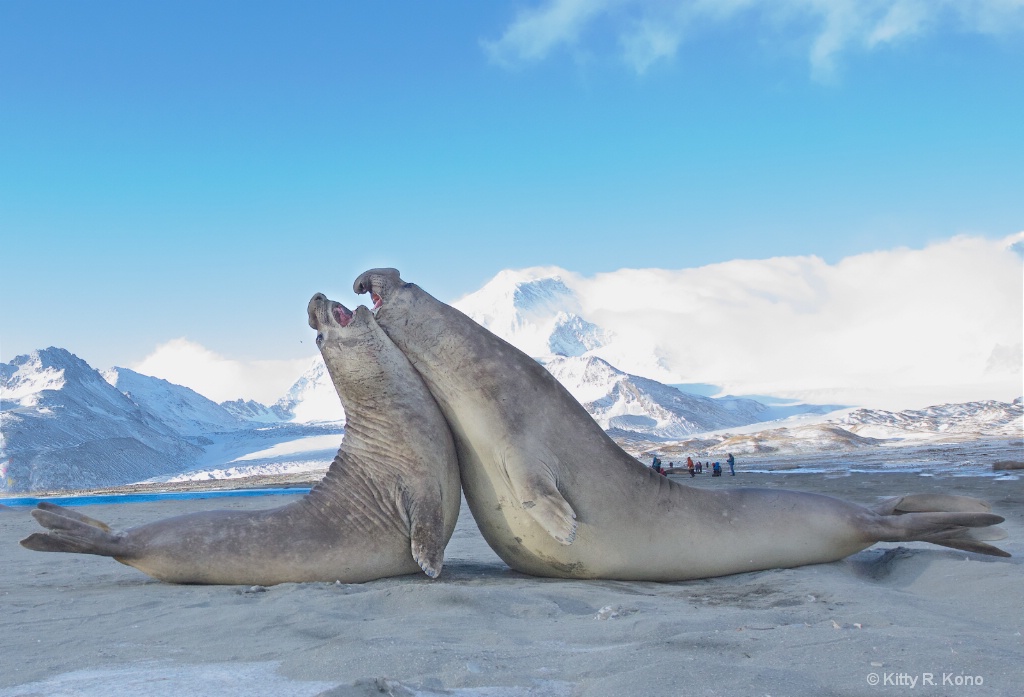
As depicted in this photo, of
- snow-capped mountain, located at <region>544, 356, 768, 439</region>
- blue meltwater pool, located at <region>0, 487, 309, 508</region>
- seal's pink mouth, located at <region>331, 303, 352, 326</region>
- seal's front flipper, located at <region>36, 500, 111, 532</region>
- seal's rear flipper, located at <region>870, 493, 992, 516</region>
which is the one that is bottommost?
seal's rear flipper, located at <region>870, 493, 992, 516</region>

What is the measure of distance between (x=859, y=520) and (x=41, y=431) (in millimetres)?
97479

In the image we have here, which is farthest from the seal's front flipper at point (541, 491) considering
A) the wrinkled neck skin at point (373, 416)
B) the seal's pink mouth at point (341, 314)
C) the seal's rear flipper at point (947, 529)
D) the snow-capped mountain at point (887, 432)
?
the snow-capped mountain at point (887, 432)

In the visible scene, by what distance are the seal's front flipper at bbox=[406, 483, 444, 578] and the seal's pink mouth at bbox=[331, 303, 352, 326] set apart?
147cm

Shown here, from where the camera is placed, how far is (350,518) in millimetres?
6660

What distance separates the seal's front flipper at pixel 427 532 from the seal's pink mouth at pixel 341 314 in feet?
4.83

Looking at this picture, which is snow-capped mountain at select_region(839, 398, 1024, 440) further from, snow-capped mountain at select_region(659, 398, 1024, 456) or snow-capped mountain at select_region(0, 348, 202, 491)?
snow-capped mountain at select_region(0, 348, 202, 491)

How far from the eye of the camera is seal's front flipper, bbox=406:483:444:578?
20.3 feet

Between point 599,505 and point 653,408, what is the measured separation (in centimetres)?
14042

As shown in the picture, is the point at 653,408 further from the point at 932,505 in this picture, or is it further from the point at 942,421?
A: the point at 932,505

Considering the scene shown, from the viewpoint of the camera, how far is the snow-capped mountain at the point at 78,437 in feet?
257

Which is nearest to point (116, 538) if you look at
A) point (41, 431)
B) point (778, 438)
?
point (778, 438)


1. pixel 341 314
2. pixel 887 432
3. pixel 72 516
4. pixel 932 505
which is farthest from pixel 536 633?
pixel 887 432

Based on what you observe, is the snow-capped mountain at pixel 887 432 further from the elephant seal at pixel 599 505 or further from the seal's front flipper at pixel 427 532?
the seal's front flipper at pixel 427 532

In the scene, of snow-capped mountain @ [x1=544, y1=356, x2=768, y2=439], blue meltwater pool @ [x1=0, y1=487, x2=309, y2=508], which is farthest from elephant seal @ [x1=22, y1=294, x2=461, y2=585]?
snow-capped mountain @ [x1=544, y1=356, x2=768, y2=439]
